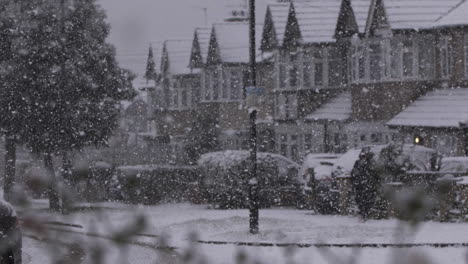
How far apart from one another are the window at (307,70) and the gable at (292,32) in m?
0.71

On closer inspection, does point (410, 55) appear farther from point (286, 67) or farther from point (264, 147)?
point (264, 147)

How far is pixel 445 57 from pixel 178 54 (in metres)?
24.9

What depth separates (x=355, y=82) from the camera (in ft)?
117

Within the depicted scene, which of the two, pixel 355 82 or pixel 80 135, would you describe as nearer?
pixel 80 135

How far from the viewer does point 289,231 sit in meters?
19.4

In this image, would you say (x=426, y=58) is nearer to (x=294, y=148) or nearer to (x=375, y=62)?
(x=375, y=62)

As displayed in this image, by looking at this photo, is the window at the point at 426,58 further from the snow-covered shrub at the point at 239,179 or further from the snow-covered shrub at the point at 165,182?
the snow-covered shrub at the point at 165,182

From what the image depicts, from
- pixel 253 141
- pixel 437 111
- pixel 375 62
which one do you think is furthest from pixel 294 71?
pixel 253 141

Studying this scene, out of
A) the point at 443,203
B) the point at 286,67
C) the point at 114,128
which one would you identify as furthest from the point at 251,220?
the point at 286,67

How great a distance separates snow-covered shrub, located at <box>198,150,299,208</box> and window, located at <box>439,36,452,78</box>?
787 cm

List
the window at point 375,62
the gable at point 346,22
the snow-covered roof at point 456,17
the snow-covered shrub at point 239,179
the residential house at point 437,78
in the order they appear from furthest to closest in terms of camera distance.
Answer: the gable at point 346,22 < the window at point 375,62 < the snow-covered roof at point 456,17 < the residential house at point 437,78 < the snow-covered shrub at point 239,179

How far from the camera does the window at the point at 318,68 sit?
39.1 meters

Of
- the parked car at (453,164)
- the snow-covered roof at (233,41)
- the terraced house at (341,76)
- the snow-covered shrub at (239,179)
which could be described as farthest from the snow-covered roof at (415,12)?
the snow-covered roof at (233,41)

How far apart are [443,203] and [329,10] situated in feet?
66.4
